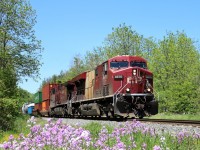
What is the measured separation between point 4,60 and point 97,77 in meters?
14.8

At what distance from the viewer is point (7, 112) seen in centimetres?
1755

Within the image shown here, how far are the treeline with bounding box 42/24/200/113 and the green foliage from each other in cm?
2082

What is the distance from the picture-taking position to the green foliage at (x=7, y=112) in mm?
16984

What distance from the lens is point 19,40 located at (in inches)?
1499

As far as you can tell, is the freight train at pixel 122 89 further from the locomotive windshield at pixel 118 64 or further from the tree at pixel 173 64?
the tree at pixel 173 64

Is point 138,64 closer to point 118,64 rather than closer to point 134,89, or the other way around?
point 118,64

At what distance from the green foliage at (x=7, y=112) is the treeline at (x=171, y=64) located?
20.8 meters

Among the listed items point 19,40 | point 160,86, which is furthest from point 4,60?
point 160,86

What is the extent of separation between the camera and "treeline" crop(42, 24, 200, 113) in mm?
35562

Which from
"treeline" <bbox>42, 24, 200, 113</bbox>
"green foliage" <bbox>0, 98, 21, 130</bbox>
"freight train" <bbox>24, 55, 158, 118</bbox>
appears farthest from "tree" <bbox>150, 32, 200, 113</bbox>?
"green foliage" <bbox>0, 98, 21, 130</bbox>

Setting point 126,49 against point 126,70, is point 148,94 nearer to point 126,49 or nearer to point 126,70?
point 126,70

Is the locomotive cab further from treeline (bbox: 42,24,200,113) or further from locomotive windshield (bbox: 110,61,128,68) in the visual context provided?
treeline (bbox: 42,24,200,113)

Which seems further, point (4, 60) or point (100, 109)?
point (4, 60)

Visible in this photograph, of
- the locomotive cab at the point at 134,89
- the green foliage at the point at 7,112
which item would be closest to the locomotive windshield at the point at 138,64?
the locomotive cab at the point at 134,89
